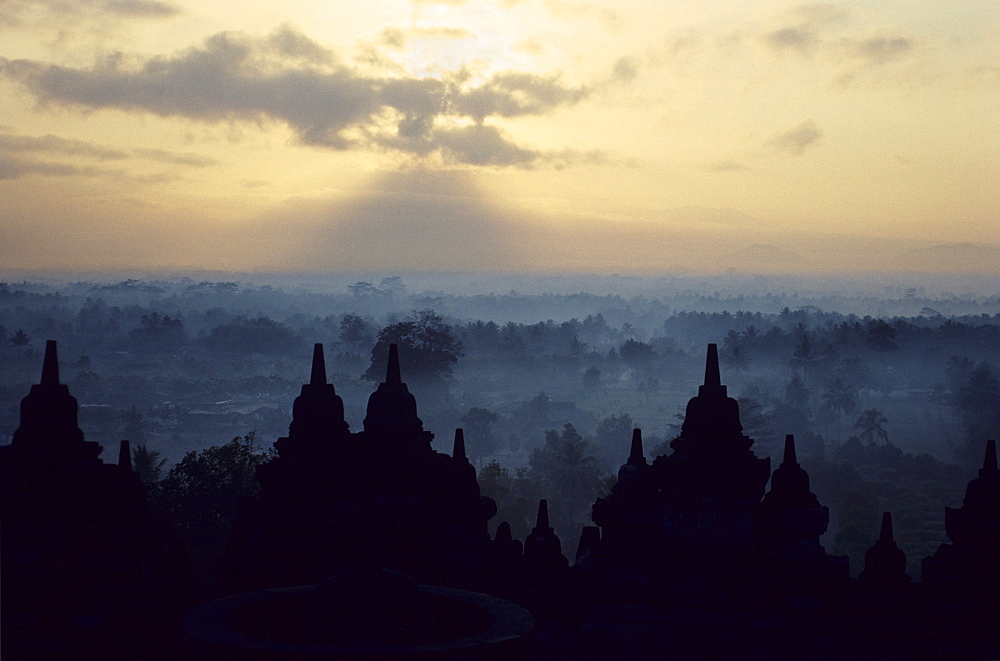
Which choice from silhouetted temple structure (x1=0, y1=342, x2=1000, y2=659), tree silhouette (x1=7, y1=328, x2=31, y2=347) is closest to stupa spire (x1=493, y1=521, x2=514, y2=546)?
silhouetted temple structure (x1=0, y1=342, x2=1000, y2=659)

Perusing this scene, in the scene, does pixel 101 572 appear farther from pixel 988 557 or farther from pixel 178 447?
pixel 178 447

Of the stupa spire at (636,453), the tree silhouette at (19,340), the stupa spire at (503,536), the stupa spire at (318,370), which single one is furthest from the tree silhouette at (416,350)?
the stupa spire at (503,536)

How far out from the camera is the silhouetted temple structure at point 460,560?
58.5ft

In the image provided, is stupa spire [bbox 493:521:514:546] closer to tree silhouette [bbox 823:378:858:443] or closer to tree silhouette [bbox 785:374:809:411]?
tree silhouette [bbox 823:378:858:443]

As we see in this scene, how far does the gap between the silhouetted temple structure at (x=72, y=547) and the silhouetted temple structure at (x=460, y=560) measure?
0.11ft

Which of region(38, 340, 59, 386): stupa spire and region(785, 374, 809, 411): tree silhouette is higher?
region(38, 340, 59, 386): stupa spire

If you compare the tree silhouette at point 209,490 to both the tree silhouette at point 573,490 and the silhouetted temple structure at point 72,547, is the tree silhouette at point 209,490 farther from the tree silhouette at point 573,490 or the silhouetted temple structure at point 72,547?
the tree silhouette at point 573,490

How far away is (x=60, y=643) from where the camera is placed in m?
18.4

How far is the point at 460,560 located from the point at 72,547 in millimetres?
7027

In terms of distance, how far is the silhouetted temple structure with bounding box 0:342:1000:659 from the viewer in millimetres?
17828

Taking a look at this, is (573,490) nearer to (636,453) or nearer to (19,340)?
(19,340)

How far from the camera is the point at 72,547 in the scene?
19.0m

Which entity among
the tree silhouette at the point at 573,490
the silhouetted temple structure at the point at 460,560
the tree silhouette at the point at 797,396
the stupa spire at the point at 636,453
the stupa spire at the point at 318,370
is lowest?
the tree silhouette at the point at 573,490

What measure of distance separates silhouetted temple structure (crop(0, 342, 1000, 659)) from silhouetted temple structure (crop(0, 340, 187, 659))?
34 millimetres
